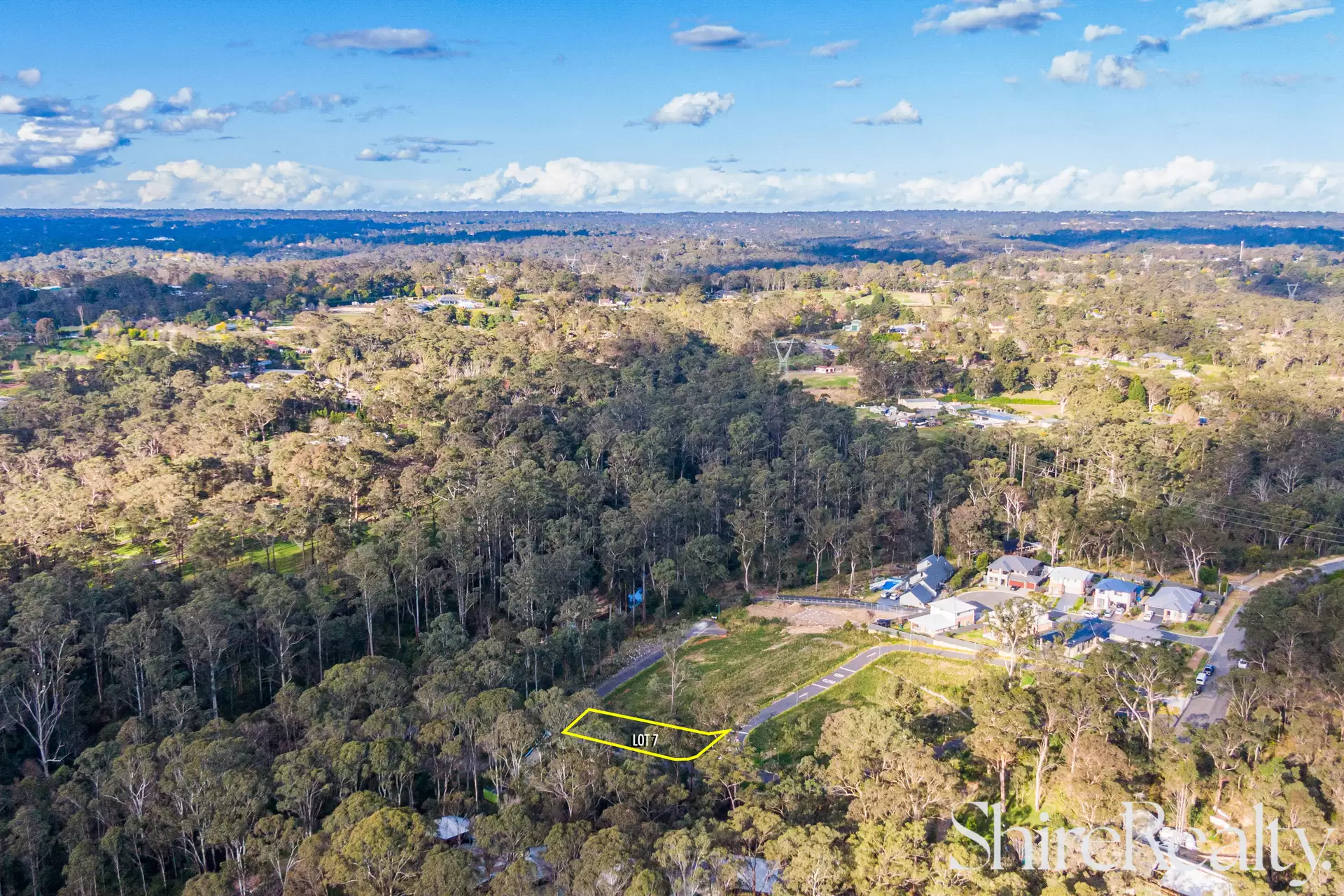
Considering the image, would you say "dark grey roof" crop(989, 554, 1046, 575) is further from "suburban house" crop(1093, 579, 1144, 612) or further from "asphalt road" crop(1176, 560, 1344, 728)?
"asphalt road" crop(1176, 560, 1344, 728)

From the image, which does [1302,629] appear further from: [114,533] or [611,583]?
[114,533]

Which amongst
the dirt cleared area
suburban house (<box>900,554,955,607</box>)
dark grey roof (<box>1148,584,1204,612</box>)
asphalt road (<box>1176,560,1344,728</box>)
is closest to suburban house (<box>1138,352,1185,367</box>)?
suburban house (<box>900,554,955,607</box>)

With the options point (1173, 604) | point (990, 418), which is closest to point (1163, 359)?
point (990, 418)

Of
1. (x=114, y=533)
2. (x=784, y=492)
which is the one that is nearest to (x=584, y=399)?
(x=784, y=492)

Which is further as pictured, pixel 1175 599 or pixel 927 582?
pixel 927 582

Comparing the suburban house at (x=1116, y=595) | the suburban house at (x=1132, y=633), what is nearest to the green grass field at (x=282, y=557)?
the suburban house at (x=1132, y=633)

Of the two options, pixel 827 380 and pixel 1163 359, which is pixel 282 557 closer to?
pixel 827 380

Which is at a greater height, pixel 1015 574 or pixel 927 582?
pixel 1015 574
